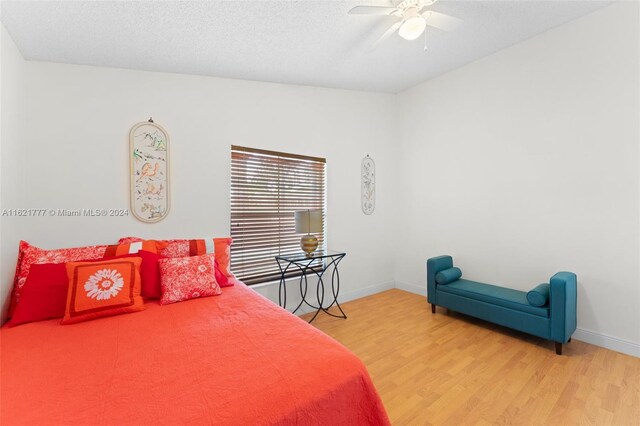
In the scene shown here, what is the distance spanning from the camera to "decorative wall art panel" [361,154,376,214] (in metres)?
4.09

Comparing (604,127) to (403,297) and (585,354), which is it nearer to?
(585,354)

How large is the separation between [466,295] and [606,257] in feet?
4.04

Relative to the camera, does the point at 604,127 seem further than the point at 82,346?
Yes

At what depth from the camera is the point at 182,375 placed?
1152 millimetres


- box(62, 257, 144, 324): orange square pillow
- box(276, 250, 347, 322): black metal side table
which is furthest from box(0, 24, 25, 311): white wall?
box(276, 250, 347, 322): black metal side table

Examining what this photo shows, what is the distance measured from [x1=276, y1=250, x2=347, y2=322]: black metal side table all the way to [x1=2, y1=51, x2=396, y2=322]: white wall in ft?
0.53

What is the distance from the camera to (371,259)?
13.7 ft

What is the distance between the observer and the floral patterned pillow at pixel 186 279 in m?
2.08

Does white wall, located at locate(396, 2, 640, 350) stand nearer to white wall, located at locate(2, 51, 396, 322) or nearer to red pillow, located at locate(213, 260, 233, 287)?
white wall, located at locate(2, 51, 396, 322)

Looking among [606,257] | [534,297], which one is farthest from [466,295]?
[606,257]

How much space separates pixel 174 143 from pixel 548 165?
12.3 ft

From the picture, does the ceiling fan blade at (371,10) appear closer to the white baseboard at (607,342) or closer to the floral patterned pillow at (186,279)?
the floral patterned pillow at (186,279)

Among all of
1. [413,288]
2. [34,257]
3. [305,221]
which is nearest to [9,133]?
[34,257]

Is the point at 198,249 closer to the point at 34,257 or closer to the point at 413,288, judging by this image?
the point at 34,257
